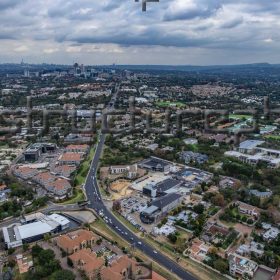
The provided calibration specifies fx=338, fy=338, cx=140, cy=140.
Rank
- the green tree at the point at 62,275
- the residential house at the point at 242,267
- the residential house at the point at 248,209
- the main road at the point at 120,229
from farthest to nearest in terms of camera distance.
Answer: the residential house at the point at 248,209 → the main road at the point at 120,229 → the residential house at the point at 242,267 → the green tree at the point at 62,275

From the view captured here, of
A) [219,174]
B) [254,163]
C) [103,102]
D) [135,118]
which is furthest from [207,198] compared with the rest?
[103,102]

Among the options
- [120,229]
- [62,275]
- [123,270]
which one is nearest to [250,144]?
[120,229]

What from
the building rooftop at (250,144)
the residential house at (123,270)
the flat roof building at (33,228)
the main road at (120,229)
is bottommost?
the main road at (120,229)

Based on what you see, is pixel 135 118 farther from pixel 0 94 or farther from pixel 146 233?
pixel 0 94

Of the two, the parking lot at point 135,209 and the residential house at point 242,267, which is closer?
the residential house at point 242,267

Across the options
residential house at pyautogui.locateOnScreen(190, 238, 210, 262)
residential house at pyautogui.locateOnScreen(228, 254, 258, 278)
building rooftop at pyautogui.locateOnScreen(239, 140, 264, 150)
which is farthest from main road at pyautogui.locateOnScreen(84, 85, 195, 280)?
building rooftop at pyautogui.locateOnScreen(239, 140, 264, 150)

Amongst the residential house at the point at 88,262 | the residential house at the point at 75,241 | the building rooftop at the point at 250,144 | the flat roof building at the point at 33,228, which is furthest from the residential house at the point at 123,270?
the building rooftop at the point at 250,144

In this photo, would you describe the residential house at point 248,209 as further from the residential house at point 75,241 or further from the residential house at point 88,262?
the residential house at point 88,262

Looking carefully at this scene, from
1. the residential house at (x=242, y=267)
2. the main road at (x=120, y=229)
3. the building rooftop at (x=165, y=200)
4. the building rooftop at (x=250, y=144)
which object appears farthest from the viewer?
the building rooftop at (x=250, y=144)

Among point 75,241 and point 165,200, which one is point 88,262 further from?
point 165,200
